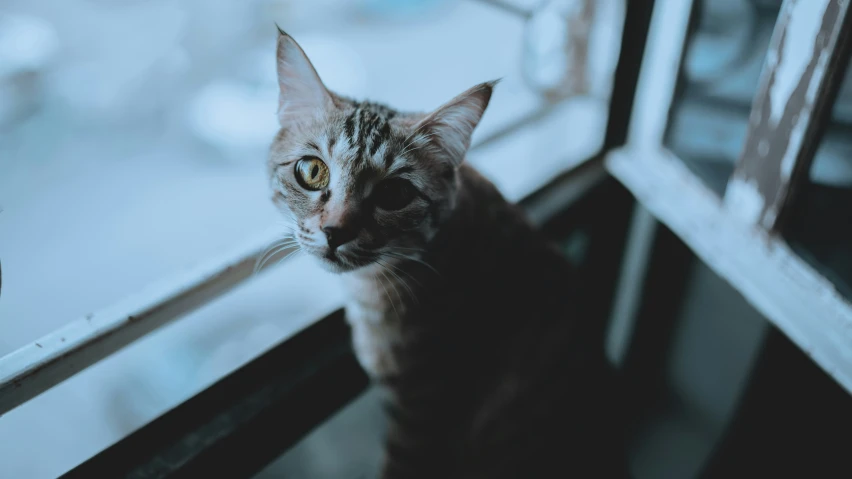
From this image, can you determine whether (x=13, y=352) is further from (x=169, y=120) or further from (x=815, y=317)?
(x=815, y=317)

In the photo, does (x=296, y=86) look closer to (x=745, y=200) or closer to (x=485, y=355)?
(x=485, y=355)

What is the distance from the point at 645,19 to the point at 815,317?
0.65 metres

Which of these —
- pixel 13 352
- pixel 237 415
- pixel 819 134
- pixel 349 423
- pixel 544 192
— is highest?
pixel 819 134

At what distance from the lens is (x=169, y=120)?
1.37 m

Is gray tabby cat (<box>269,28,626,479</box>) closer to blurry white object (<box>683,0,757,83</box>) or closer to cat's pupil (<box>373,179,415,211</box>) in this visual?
cat's pupil (<box>373,179,415,211</box>)

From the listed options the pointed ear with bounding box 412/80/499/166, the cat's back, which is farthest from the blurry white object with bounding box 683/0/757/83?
the pointed ear with bounding box 412/80/499/166

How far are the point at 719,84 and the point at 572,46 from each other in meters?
0.30

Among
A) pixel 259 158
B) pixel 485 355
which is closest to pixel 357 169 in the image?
pixel 485 355

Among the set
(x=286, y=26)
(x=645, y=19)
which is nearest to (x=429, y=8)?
(x=286, y=26)

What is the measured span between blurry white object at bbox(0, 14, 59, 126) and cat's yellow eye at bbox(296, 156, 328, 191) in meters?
0.60

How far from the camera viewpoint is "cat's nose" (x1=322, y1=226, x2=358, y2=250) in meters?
0.66

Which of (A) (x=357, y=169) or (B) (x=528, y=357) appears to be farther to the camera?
(B) (x=528, y=357)

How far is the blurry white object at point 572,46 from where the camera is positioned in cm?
117

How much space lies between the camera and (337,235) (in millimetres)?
667
